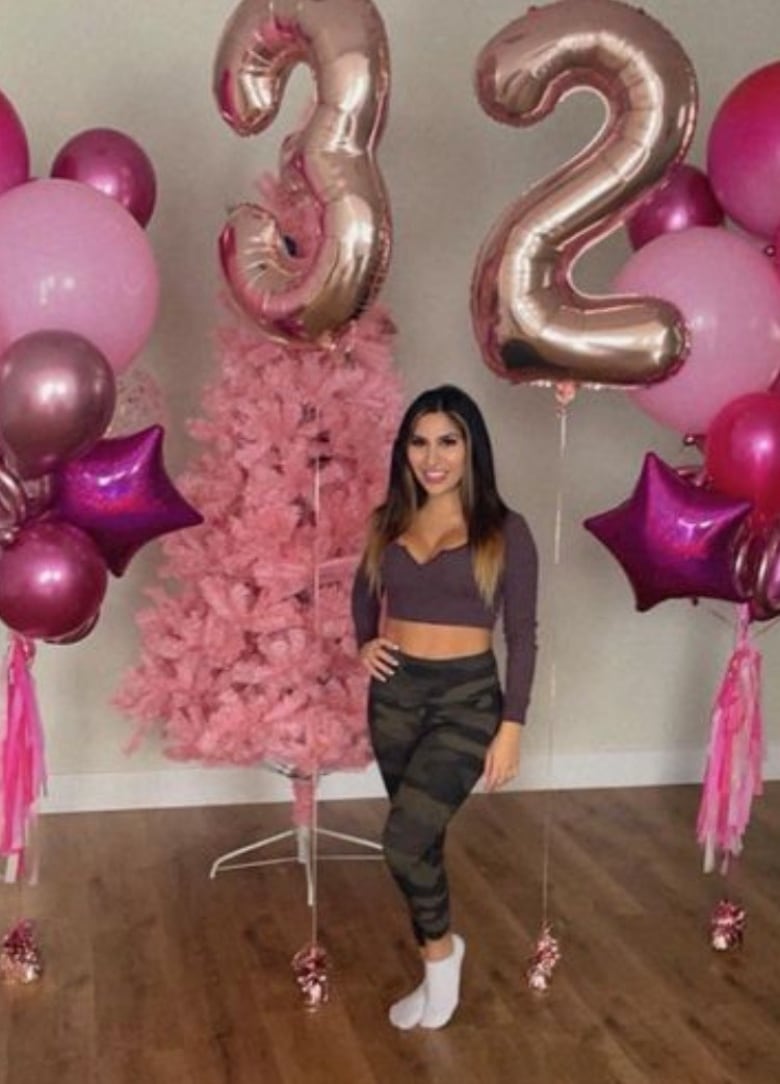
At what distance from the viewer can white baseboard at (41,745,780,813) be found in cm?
388

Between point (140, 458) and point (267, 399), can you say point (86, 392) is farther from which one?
point (267, 399)

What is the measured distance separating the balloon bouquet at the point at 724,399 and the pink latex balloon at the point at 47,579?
100 cm

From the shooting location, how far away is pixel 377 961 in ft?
9.68

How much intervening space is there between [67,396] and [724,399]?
1.26 meters

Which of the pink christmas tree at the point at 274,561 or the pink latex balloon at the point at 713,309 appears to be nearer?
the pink latex balloon at the point at 713,309

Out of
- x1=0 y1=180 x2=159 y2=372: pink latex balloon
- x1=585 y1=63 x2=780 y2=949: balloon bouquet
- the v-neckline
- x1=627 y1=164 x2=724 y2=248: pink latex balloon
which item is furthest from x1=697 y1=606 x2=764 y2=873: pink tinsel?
x1=0 y1=180 x2=159 y2=372: pink latex balloon

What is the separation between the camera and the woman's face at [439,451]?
2613mm

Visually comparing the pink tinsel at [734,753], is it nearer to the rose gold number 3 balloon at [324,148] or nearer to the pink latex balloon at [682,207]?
the pink latex balloon at [682,207]

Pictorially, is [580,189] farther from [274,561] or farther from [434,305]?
[434,305]

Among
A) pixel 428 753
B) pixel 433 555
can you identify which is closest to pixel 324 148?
pixel 433 555

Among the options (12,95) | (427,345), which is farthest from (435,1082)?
(12,95)

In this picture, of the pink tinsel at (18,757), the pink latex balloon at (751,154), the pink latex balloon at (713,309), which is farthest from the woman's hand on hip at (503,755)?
the pink latex balloon at (751,154)

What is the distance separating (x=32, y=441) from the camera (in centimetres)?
239

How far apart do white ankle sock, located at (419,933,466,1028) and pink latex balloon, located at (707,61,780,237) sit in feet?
5.14
